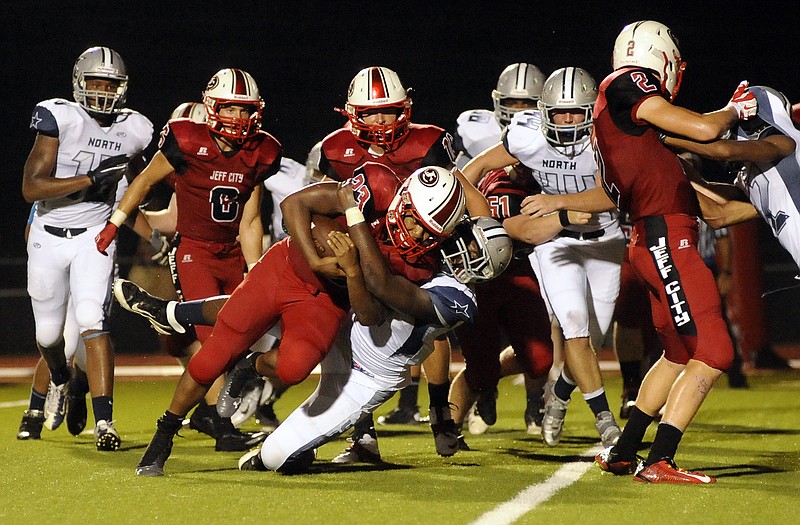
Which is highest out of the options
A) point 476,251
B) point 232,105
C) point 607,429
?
point 232,105

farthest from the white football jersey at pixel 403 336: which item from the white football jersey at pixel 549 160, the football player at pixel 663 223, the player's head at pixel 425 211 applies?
the white football jersey at pixel 549 160

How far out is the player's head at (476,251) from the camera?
4.05 metres

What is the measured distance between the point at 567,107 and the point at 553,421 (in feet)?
4.94

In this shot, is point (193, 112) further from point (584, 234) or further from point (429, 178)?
point (429, 178)

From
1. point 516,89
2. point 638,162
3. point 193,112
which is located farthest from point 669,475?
point 193,112

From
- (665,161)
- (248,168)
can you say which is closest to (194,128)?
(248,168)

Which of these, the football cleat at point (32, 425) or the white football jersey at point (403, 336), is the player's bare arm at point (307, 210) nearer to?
the white football jersey at point (403, 336)

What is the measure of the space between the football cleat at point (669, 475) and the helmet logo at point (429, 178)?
1328 millimetres

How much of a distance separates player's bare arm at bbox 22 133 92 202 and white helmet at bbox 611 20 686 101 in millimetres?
2687

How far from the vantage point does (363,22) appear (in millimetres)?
13492

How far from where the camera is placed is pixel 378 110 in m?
5.31

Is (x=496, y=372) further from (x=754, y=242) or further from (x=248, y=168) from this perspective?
(x=754, y=242)

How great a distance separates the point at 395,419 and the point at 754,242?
4386 mm

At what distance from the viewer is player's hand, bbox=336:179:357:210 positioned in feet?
13.5
